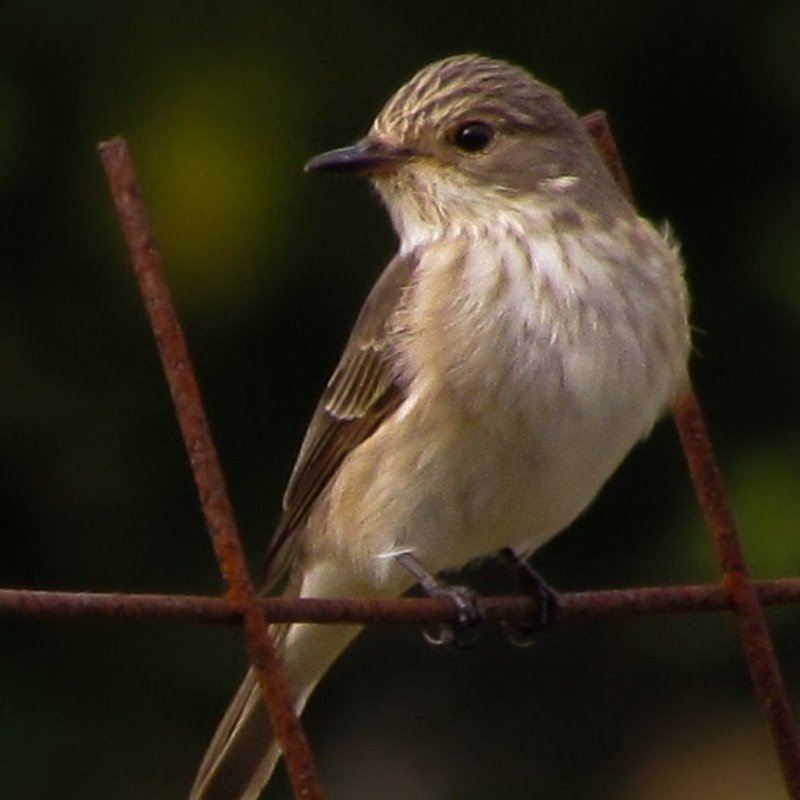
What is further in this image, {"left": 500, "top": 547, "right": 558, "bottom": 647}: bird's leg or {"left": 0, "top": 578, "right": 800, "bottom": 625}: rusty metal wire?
{"left": 500, "top": 547, "right": 558, "bottom": 647}: bird's leg

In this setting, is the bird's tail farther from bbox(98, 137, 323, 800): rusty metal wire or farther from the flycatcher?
bbox(98, 137, 323, 800): rusty metal wire

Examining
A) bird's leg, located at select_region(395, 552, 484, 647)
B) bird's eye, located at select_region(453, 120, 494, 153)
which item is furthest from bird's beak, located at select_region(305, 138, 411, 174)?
bird's leg, located at select_region(395, 552, 484, 647)

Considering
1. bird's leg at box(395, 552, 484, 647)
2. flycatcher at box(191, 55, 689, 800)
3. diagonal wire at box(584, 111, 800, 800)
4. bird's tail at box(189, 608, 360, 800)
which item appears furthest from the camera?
flycatcher at box(191, 55, 689, 800)

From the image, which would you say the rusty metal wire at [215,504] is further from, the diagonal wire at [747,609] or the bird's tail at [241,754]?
the bird's tail at [241,754]

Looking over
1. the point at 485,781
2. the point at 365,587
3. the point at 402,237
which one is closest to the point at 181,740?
the point at 485,781

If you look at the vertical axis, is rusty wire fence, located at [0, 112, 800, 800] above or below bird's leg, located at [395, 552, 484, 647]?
above

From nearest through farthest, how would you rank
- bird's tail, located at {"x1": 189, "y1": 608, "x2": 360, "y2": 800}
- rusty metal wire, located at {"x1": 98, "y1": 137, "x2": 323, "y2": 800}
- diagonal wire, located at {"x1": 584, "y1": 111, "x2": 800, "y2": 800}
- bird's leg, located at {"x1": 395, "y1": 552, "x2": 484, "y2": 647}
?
1. rusty metal wire, located at {"x1": 98, "y1": 137, "x2": 323, "y2": 800}
2. diagonal wire, located at {"x1": 584, "y1": 111, "x2": 800, "y2": 800}
3. bird's leg, located at {"x1": 395, "y1": 552, "x2": 484, "y2": 647}
4. bird's tail, located at {"x1": 189, "y1": 608, "x2": 360, "y2": 800}

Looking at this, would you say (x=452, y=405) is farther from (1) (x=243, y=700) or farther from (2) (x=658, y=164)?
(2) (x=658, y=164)
